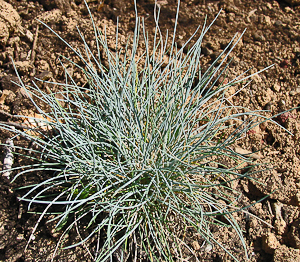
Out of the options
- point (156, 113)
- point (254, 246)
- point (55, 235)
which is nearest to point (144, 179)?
point (156, 113)

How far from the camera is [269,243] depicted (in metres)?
1.36

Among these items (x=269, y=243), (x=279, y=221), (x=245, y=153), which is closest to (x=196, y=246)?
(x=269, y=243)

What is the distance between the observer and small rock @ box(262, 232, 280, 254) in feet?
4.46

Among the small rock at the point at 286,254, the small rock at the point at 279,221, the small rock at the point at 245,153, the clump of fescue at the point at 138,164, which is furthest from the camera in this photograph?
the small rock at the point at 245,153

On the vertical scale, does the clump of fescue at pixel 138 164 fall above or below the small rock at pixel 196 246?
above

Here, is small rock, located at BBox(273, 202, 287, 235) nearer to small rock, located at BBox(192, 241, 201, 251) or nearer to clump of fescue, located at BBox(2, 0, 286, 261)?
clump of fescue, located at BBox(2, 0, 286, 261)

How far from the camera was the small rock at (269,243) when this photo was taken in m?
1.36

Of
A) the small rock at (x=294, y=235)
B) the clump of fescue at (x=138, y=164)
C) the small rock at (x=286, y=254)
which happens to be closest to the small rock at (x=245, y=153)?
the clump of fescue at (x=138, y=164)

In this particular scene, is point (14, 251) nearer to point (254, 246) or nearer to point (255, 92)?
point (254, 246)

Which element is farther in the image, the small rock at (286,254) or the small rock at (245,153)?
the small rock at (245,153)

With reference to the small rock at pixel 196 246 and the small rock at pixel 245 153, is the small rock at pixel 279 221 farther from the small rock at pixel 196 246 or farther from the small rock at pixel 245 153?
the small rock at pixel 196 246

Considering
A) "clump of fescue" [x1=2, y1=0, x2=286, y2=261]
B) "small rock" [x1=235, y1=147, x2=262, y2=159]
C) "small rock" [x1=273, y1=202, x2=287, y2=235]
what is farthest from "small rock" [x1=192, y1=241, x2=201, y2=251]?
"small rock" [x1=235, y1=147, x2=262, y2=159]

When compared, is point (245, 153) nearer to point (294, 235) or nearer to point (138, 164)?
point (294, 235)

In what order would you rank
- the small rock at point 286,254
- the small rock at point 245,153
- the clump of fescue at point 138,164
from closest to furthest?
the clump of fescue at point 138,164
the small rock at point 286,254
the small rock at point 245,153
